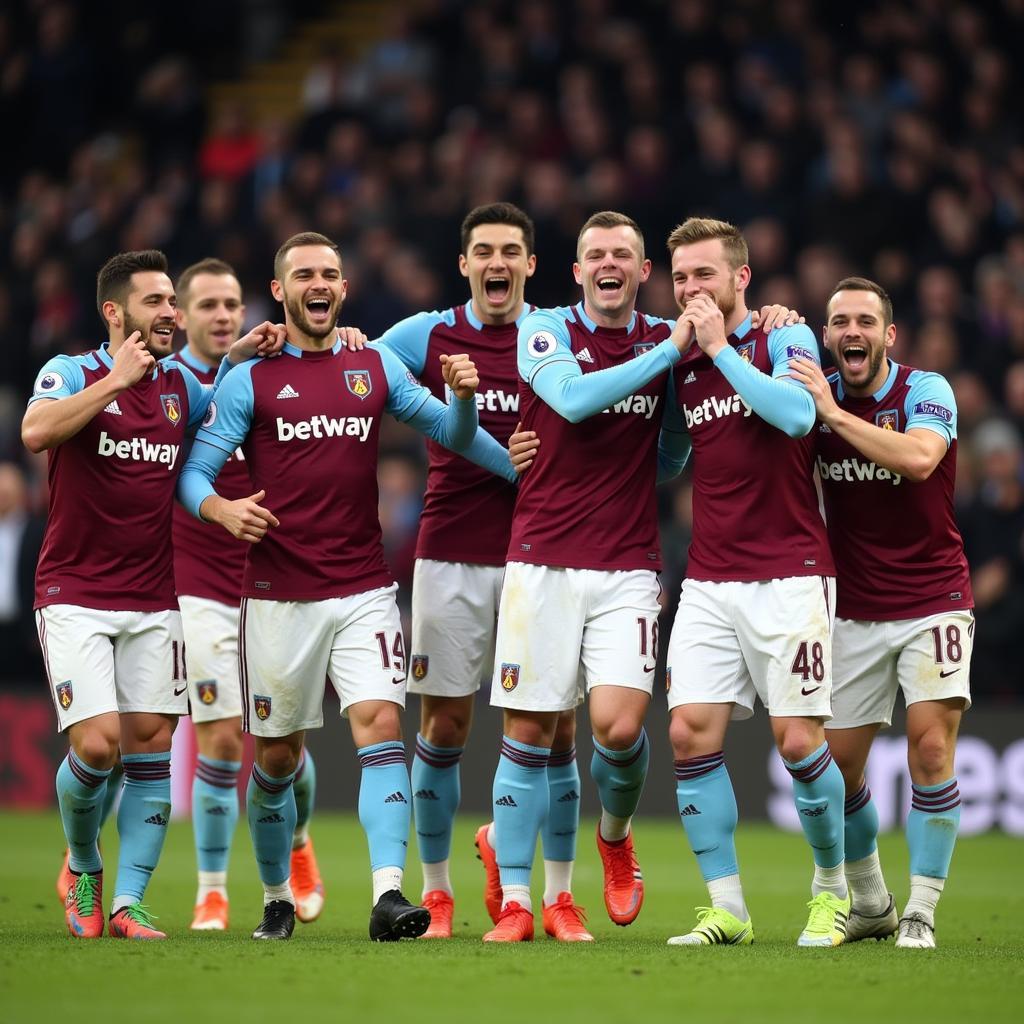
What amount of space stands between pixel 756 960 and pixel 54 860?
5.81 meters

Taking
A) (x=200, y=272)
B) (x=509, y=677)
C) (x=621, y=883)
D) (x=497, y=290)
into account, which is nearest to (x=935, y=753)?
(x=621, y=883)

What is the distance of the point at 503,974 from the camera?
6.14 m

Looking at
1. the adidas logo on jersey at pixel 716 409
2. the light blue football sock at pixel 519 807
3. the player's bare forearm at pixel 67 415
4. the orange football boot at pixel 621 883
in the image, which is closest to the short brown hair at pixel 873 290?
the adidas logo on jersey at pixel 716 409

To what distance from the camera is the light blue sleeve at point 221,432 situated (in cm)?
761

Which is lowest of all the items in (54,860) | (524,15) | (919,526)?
(54,860)

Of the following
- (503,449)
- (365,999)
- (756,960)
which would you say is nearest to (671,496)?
(503,449)

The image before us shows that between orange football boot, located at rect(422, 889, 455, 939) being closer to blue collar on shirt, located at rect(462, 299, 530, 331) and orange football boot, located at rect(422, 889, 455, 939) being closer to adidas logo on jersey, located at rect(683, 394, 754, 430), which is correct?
adidas logo on jersey, located at rect(683, 394, 754, 430)

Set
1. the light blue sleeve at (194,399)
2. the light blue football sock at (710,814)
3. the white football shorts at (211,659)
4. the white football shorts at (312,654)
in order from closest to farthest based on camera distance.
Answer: the light blue football sock at (710,814) < the white football shorts at (312,654) < the light blue sleeve at (194,399) < the white football shorts at (211,659)

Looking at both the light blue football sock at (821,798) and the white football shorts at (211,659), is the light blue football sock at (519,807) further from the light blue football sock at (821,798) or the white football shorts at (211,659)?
the white football shorts at (211,659)

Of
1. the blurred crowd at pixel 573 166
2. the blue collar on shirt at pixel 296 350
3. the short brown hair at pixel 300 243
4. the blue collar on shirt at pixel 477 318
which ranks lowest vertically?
the blue collar on shirt at pixel 296 350

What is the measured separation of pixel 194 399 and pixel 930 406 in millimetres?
3080

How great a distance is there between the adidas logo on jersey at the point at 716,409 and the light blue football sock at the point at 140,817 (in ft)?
8.52

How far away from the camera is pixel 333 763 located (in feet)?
45.9

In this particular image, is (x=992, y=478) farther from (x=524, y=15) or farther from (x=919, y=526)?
(x=524, y=15)
